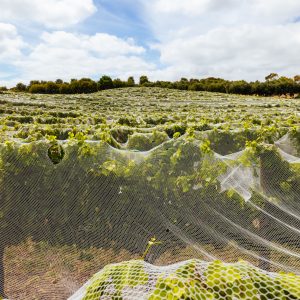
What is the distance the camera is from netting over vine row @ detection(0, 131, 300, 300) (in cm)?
491

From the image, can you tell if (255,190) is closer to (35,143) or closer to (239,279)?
(239,279)

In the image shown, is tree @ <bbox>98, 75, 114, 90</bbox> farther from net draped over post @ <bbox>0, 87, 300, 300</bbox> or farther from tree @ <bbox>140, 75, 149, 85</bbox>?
net draped over post @ <bbox>0, 87, 300, 300</bbox>

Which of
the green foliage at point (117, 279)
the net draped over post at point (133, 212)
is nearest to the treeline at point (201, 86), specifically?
the net draped over post at point (133, 212)

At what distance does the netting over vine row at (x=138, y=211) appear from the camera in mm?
4914

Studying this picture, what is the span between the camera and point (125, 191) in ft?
17.0

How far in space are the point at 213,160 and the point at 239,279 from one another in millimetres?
3303

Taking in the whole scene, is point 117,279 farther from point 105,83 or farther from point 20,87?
point 20,87

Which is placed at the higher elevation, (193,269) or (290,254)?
(193,269)

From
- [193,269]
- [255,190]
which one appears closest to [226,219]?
[255,190]

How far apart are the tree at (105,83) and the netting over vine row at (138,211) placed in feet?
207

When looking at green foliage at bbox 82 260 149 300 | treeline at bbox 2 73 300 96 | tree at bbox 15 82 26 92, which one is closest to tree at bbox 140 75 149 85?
treeline at bbox 2 73 300 96

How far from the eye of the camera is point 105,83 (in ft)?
223

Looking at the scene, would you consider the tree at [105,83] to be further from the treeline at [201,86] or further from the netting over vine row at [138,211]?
the netting over vine row at [138,211]

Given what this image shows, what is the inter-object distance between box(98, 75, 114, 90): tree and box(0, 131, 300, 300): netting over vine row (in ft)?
207
